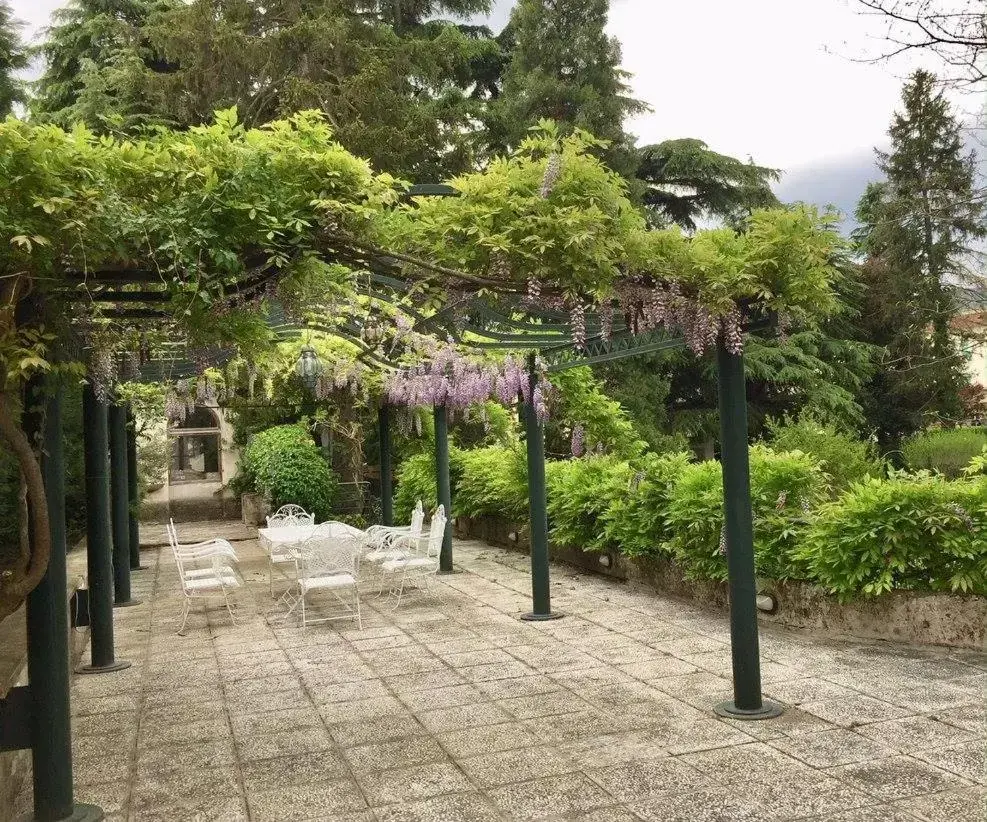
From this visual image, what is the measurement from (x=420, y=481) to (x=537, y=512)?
6.65m

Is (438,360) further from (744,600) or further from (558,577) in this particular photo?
(744,600)

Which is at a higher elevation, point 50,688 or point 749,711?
point 50,688

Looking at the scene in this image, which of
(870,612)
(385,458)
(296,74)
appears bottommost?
(870,612)

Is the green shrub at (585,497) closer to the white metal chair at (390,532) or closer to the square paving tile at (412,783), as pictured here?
the white metal chair at (390,532)

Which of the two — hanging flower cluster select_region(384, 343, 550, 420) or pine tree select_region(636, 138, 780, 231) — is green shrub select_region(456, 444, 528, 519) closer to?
hanging flower cluster select_region(384, 343, 550, 420)

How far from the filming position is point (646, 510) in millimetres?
7703

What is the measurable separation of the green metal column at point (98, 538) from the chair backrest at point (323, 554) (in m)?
1.52

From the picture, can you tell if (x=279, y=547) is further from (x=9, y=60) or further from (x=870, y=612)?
(x=9, y=60)

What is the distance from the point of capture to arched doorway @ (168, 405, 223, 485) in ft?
69.5

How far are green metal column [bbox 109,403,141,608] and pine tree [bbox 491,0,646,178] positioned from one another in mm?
13462

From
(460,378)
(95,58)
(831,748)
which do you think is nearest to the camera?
(831,748)

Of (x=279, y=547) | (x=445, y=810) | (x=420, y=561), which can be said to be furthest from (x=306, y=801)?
(x=279, y=547)

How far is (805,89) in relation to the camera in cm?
536

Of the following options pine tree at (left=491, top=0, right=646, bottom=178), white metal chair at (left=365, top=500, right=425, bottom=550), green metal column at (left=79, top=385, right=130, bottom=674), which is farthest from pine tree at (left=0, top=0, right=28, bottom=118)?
pine tree at (left=491, top=0, right=646, bottom=178)
